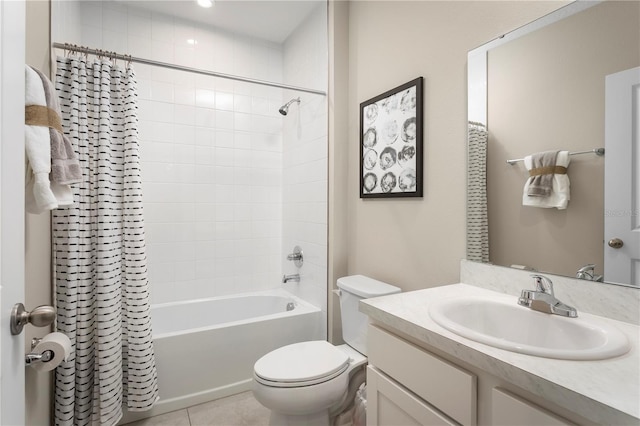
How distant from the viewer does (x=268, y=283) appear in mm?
2947

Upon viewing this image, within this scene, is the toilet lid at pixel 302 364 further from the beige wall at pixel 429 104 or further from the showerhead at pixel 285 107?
the showerhead at pixel 285 107

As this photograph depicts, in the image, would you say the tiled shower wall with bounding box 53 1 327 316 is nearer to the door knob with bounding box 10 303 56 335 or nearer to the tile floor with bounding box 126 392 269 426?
the tile floor with bounding box 126 392 269 426

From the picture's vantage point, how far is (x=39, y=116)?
901 millimetres

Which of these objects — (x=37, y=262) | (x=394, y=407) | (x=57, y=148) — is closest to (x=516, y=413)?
(x=394, y=407)

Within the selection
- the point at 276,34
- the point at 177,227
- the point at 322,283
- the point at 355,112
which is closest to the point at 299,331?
the point at 322,283

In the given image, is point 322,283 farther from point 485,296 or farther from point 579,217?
point 579,217

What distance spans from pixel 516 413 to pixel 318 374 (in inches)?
35.8

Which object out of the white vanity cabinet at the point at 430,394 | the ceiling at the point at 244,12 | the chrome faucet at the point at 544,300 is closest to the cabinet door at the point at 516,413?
the white vanity cabinet at the point at 430,394

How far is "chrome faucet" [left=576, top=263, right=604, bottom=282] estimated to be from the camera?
990 millimetres

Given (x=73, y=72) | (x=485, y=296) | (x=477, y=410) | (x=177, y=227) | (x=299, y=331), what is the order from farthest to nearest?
(x=177, y=227) < (x=299, y=331) < (x=73, y=72) < (x=485, y=296) < (x=477, y=410)

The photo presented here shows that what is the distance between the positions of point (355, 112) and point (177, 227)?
166cm

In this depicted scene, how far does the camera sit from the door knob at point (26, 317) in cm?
64

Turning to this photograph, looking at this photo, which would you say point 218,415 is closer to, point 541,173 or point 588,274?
point 588,274

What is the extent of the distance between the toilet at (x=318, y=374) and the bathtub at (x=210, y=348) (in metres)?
0.54
